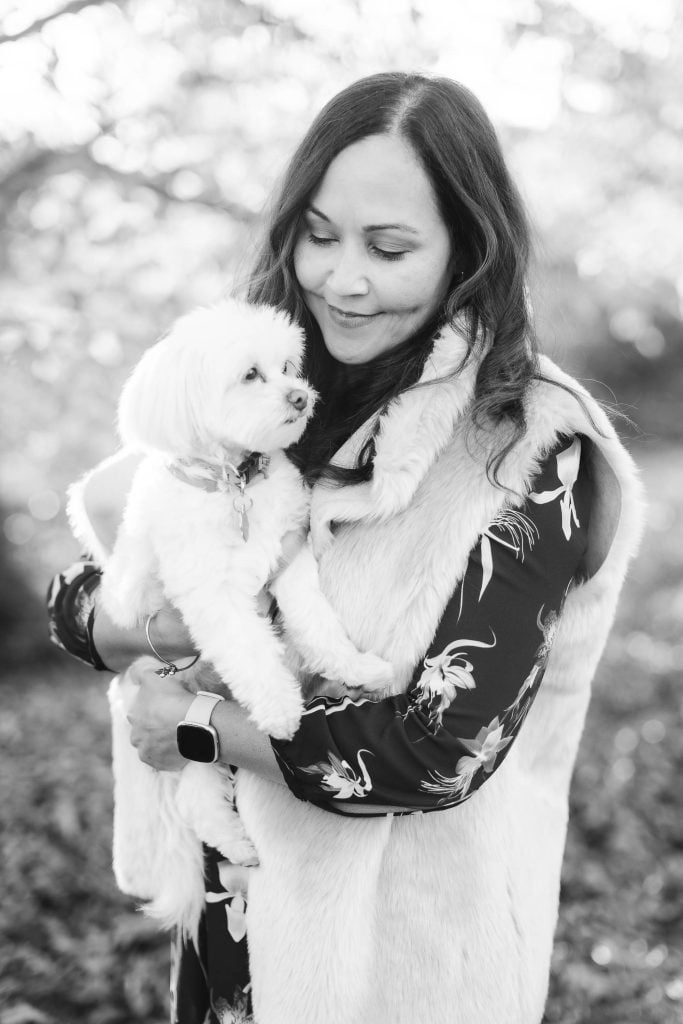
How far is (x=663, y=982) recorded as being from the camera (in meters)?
3.34

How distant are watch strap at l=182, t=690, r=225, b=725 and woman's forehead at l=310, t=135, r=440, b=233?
975 mm

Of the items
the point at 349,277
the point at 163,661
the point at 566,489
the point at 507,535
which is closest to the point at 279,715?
the point at 163,661

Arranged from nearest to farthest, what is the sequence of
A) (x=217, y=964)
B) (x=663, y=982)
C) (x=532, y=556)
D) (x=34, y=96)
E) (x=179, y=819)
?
(x=532, y=556) → (x=217, y=964) → (x=179, y=819) → (x=34, y=96) → (x=663, y=982)

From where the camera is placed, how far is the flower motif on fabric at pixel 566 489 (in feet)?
5.11

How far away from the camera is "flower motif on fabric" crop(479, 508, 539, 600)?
59.7 inches

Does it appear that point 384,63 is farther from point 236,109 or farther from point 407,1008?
point 407,1008

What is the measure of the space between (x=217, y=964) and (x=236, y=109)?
2968 millimetres

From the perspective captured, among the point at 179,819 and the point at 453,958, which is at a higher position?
the point at 453,958

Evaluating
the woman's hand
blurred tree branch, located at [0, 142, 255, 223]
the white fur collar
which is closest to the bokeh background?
blurred tree branch, located at [0, 142, 255, 223]

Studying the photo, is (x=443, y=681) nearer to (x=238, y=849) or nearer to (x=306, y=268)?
(x=238, y=849)

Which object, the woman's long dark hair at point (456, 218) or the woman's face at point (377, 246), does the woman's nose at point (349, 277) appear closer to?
the woman's face at point (377, 246)

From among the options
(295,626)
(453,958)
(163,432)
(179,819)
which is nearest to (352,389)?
(163,432)

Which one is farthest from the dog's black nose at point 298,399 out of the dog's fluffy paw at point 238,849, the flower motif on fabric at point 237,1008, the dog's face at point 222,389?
the flower motif on fabric at point 237,1008

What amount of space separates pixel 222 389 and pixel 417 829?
103cm
